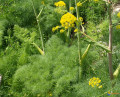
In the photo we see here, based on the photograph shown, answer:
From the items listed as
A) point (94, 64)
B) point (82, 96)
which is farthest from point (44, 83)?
point (94, 64)

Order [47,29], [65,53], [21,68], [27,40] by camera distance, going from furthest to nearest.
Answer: [47,29], [27,40], [65,53], [21,68]

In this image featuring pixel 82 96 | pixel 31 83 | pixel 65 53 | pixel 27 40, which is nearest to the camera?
pixel 82 96

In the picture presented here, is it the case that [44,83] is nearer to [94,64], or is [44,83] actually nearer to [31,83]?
[31,83]

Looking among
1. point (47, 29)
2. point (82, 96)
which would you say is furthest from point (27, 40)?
→ point (82, 96)

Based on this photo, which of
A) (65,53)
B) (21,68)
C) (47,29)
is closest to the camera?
(21,68)

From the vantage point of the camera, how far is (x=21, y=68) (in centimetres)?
288

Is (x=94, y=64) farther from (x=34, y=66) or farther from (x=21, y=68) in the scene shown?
(x=21, y=68)

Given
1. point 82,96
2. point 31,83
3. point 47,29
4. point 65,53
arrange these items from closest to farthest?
1. point 82,96
2. point 31,83
3. point 65,53
4. point 47,29

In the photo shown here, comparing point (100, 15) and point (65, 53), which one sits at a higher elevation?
point (100, 15)

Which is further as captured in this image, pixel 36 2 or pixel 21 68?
pixel 36 2

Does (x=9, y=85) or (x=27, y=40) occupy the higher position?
(x=27, y=40)

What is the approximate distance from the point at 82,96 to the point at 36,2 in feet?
8.82

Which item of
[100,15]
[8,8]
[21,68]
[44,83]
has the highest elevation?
[8,8]

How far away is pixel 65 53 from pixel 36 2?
1.80 m
